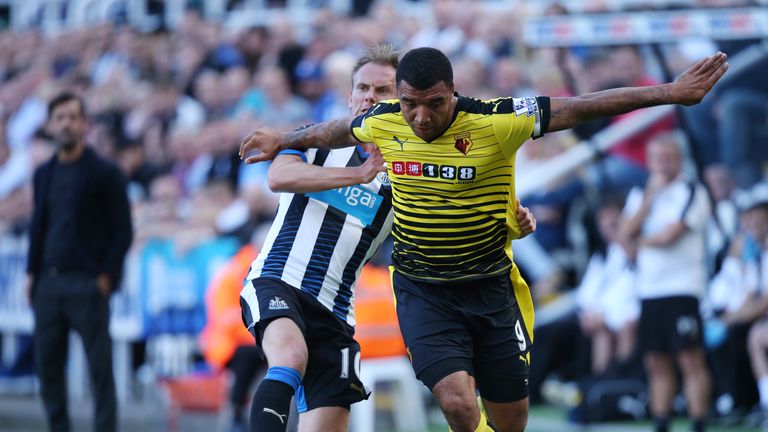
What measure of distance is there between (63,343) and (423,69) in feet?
15.9

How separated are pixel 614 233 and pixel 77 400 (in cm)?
674

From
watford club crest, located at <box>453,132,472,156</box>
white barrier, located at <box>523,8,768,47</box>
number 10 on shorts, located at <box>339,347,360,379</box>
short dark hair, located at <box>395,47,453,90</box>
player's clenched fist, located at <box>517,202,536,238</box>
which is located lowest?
number 10 on shorts, located at <box>339,347,360,379</box>

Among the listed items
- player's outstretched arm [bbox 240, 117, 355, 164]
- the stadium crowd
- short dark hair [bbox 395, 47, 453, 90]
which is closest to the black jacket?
the stadium crowd

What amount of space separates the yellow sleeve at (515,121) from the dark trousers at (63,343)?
448 centimetres

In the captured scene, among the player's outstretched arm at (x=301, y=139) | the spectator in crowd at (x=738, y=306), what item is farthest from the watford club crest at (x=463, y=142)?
the spectator in crowd at (x=738, y=306)

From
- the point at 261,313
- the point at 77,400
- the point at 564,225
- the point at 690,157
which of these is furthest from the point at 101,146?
the point at 261,313

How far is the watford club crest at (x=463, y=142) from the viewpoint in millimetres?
5523

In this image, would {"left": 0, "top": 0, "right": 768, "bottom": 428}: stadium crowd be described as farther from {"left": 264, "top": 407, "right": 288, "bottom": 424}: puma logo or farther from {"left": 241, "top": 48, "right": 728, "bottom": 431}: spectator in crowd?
{"left": 264, "top": 407, "right": 288, "bottom": 424}: puma logo

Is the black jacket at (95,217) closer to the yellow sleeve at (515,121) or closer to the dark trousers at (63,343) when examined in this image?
the dark trousers at (63,343)

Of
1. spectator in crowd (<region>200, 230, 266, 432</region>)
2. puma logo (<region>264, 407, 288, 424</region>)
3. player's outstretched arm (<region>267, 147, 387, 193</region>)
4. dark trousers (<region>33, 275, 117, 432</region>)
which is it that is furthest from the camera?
spectator in crowd (<region>200, 230, 266, 432</region>)

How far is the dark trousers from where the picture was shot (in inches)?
349

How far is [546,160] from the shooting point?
12047 mm

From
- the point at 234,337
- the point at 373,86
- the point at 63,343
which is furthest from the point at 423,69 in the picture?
the point at 234,337

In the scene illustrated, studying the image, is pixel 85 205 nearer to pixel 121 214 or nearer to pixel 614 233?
pixel 121 214
